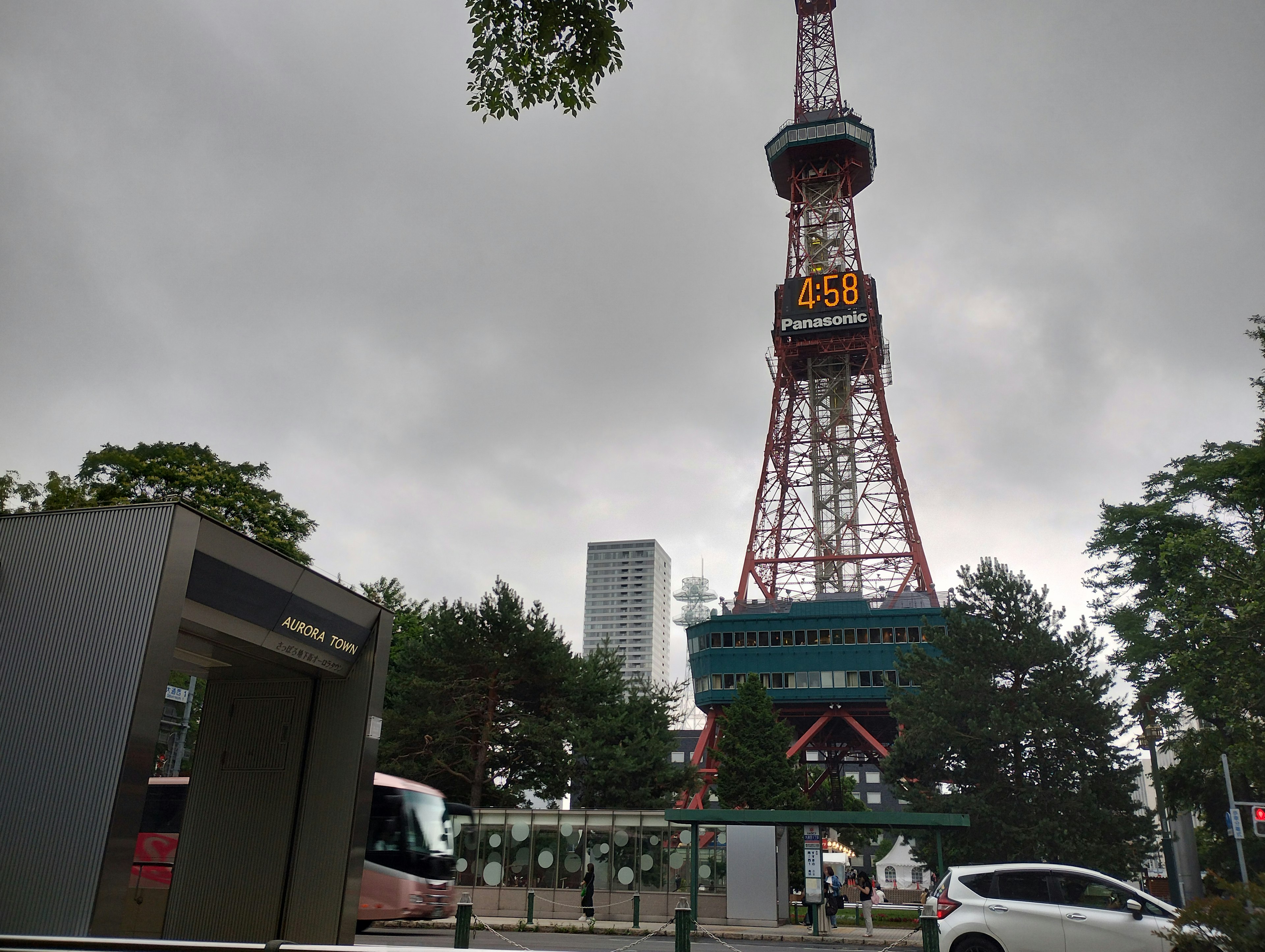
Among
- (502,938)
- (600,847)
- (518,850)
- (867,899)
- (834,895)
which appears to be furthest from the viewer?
(518,850)

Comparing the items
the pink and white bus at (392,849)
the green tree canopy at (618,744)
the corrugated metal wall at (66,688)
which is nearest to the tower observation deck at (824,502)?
the green tree canopy at (618,744)

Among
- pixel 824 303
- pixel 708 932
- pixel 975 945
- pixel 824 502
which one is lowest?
pixel 708 932

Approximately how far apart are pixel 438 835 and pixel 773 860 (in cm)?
1139

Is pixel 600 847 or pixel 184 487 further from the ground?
pixel 184 487

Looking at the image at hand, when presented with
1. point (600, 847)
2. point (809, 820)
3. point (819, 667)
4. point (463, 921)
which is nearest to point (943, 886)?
point (463, 921)

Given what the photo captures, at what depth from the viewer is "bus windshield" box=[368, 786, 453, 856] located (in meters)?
20.2

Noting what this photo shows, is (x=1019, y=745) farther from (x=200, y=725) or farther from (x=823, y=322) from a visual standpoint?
(x=823, y=322)

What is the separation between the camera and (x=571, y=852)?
3005 centimetres

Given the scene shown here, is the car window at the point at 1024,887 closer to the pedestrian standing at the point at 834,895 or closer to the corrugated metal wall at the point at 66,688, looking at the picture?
the corrugated metal wall at the point at 66,688

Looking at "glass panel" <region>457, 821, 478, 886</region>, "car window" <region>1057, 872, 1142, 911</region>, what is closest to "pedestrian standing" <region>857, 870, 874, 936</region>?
"car window" <region>1057, 872, 1142, 911</region>

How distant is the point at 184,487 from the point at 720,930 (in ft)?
93.8

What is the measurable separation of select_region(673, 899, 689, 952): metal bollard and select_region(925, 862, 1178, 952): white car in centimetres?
374

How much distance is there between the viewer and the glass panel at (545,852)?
30.0 m

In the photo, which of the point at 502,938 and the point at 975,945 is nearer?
the point at 975,945
